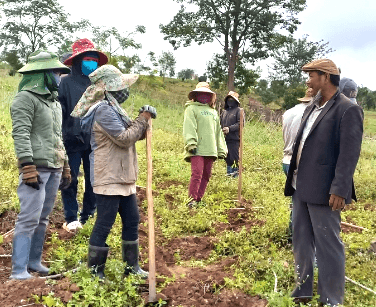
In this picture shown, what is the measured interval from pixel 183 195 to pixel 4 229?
2.81 metres

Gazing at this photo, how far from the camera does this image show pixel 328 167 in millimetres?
3164

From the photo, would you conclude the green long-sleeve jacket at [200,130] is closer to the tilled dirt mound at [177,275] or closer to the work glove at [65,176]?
the tilled dirt mound at [177,275]

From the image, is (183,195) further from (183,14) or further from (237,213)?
(183,14)

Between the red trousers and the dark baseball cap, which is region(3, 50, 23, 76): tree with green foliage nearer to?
the red trousers

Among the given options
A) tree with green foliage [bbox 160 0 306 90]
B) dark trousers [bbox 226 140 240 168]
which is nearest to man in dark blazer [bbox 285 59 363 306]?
dark trousers [bbox 226 140 240 168]

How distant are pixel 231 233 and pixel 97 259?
189 cm

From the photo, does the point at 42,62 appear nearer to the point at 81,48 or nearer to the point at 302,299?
the point at 81,48

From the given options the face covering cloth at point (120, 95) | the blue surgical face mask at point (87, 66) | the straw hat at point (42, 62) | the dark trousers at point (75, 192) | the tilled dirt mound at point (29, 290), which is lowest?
the tilled dirt mound at point (29, 290)

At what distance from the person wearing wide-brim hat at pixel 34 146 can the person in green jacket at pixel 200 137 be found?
104 inches

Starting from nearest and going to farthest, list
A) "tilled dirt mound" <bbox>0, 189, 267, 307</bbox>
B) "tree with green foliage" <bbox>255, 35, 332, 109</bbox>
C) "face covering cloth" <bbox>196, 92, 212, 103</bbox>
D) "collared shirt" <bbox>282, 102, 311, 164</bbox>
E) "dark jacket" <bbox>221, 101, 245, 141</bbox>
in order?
"tilled dirt mound" <bbox>0, 189, 267, 307</bbox>
"collared shirt" <bbox>282, 102, 311, 164</bbox>
"face covering cloth" <bbox>196, 92, 212, 103</bbox>
"dark jacket" <bbox>221, 101, 245, 141</bbox>
"tree with green foliage" <bbox>255, 35, 332, 109</bbox>

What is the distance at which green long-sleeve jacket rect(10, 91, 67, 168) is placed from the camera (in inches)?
132

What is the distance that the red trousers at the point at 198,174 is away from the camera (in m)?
6.18

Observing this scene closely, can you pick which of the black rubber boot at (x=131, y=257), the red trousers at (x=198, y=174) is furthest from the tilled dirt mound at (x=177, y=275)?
the red trousers at (x=198, y=174)

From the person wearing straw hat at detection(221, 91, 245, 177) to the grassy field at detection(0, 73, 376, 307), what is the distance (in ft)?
1.24
